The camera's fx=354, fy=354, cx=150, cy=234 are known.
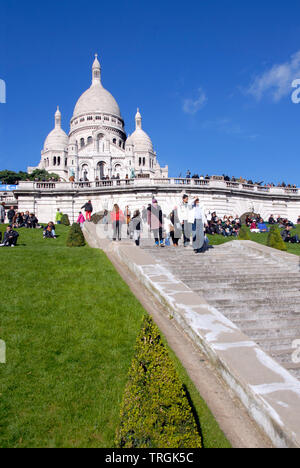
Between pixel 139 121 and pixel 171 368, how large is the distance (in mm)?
93890

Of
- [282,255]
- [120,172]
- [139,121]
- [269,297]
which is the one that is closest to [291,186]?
A: [282,255]

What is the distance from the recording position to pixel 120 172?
81000 millimetres

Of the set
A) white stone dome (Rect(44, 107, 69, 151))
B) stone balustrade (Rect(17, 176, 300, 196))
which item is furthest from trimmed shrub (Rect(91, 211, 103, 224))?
white stone dome (Rect(44, 107, 69, 151))

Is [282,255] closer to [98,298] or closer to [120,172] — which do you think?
[98,298]

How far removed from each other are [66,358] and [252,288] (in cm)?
481

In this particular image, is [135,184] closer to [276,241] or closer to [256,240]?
[256,240]

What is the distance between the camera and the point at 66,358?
5.37 meters

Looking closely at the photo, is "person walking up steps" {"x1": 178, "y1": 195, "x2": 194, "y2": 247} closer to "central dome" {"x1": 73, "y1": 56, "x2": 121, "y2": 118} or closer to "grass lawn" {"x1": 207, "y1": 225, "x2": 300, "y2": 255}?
"grass lawn" {"x1": 207, "y1": 225, "x2": 300, "y2": 255}

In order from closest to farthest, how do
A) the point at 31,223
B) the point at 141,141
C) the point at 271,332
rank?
1. the point at 271,332
2. the point at 31,223
3. the point at 141,141

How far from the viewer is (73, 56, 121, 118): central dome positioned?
292 feet

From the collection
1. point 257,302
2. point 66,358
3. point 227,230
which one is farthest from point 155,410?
point 227,230

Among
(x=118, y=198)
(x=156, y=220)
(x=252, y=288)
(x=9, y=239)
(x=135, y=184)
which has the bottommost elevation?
(x=252, y=288)

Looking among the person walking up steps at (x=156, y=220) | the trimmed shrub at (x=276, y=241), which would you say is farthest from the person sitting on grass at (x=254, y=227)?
the person walking up steps at (x=156, y=220)

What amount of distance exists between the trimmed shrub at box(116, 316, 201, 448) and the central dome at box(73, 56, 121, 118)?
9069cm
